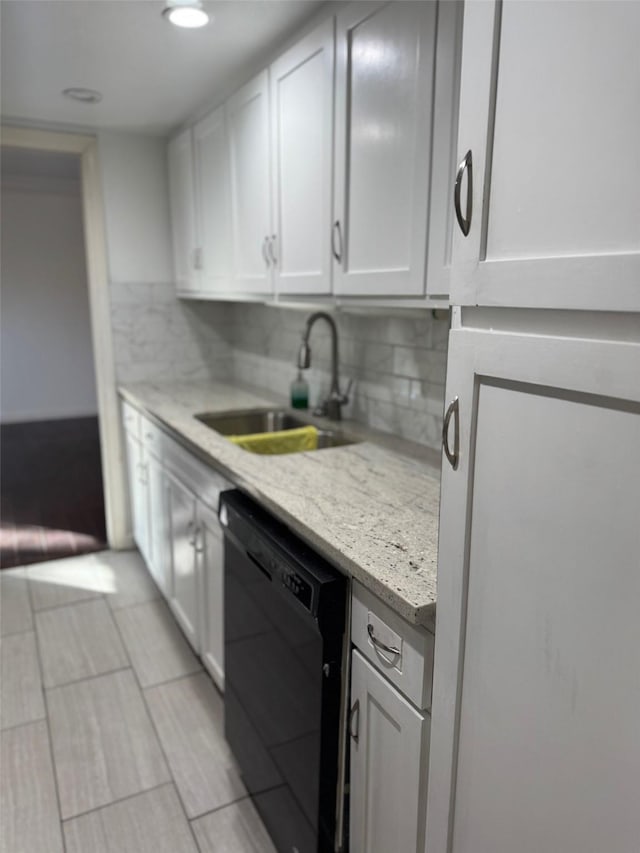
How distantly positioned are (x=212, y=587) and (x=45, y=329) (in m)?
5.30

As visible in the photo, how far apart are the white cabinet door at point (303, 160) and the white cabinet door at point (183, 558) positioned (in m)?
0.88

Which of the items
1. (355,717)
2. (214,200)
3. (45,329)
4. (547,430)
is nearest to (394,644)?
(355,717)

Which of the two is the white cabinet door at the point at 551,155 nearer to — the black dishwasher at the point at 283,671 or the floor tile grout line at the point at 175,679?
the black dishwasher at the point at 283,671

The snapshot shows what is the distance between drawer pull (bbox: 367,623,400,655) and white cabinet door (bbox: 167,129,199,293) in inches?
85.5

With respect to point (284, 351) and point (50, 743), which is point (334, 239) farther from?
point (50, 743)

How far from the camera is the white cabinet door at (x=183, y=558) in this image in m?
2.13

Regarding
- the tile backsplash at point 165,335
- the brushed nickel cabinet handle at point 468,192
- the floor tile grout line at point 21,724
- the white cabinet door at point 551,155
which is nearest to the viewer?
the white cabinet door at point 551,155

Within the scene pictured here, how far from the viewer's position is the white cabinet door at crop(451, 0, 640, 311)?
1.94 feet

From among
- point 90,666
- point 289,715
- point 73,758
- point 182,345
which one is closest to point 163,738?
point 73,758

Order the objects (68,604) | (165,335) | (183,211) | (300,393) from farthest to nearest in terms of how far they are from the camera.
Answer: (165,335), (183,211), (68,604), (300,393)

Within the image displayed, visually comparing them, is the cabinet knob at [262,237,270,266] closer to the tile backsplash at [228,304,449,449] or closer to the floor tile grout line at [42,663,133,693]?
the tile backsplash at [228,304,449,449]

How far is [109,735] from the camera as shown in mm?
1964

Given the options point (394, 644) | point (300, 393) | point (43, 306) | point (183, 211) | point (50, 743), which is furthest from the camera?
point (43, 306)

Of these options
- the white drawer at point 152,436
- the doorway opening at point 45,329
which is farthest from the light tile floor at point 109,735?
the doorway opening at point 45,329
